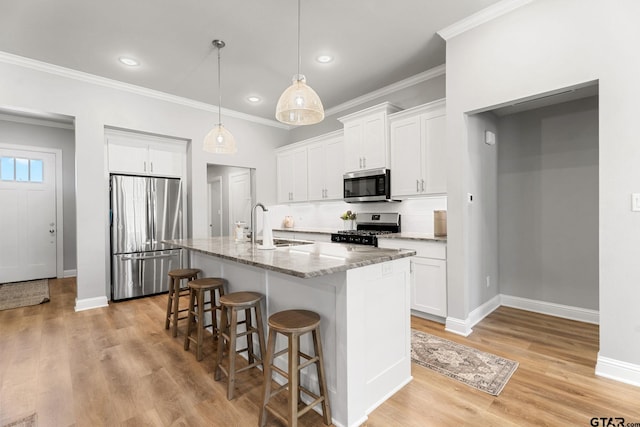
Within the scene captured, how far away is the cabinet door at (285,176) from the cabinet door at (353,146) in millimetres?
1494

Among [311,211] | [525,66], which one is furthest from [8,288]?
[525,66]

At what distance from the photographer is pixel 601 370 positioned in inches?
86.6

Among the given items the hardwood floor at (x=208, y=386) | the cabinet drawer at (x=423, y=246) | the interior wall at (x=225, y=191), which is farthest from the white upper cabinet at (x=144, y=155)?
the cabinet drawer at (x=423, y=246)

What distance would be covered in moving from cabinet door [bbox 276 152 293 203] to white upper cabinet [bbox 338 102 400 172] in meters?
1.50

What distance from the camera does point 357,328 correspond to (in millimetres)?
1768

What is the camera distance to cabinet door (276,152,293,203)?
571cm

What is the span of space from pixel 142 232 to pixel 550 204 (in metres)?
5.28

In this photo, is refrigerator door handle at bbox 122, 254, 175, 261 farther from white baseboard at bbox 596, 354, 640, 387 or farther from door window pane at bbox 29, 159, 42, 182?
white baseboard at bbox 596, 354, 640, 387

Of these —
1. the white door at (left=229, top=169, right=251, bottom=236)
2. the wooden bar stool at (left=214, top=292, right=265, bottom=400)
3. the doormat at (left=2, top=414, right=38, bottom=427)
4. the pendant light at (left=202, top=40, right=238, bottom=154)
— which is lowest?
the doormat at (left=2, top=414, right=38, bottom=427)

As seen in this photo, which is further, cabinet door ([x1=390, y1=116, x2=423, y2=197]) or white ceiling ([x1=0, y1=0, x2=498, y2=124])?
cabinet door ([x1=390, y1=116, x2=423, y2=197])

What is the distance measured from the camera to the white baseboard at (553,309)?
321 centimetres

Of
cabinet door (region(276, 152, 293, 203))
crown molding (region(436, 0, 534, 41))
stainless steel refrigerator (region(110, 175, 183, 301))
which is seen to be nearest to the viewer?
crown molding (region(436, 0, 534, 41))

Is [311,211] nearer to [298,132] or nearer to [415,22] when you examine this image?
[298,132]

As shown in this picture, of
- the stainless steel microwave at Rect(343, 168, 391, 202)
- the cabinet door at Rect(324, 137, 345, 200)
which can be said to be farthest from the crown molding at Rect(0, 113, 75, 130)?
the stainless steel microwave at Rect(343, 168, 391, 202)
